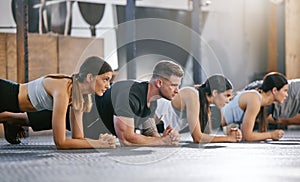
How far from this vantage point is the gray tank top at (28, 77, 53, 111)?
10.2 ft

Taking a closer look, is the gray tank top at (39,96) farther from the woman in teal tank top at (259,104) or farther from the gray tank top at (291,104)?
the gray tank top at (291,104)

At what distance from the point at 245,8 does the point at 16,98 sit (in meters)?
4.80

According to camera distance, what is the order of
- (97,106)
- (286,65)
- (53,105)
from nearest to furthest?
1. (53,105)
2. (97,106)
3. (286,65)

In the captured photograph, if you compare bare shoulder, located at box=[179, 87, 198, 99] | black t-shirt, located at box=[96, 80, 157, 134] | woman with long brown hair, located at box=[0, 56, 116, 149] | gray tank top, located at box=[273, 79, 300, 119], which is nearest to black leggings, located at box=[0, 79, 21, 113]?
woman with long brown hair, located at box=[0, 56, 116, 149]

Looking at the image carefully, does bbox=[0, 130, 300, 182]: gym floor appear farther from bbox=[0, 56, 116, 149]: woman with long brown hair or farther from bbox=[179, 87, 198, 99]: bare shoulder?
bbox=[179, 87, 198, 99]: bare shoulder

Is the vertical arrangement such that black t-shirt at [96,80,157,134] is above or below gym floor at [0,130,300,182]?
above

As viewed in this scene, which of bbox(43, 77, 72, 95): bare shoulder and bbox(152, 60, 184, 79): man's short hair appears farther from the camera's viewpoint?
bbox(152, 60, 184, 79): man's short hair

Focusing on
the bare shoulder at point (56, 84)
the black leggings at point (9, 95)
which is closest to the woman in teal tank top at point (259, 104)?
the bare shoulder at point (56, 84)

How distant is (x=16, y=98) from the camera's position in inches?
129

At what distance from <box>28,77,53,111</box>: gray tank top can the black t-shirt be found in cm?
35

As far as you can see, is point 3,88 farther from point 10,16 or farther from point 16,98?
point 10,16

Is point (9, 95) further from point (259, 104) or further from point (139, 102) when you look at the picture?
point (259, 104)

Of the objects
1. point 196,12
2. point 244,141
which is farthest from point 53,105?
point 196,12

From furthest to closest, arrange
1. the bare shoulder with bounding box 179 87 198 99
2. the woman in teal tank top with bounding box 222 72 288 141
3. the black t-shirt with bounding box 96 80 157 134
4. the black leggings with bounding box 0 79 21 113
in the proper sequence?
the woman in teal tank top with bounding box 222 72 288 141 < the bare shoulder with bounding box 179 87 198 99 < the black leggings with bounding box 0 79 21 113 < the black t-shirt with bounding box 96 80 157 134
